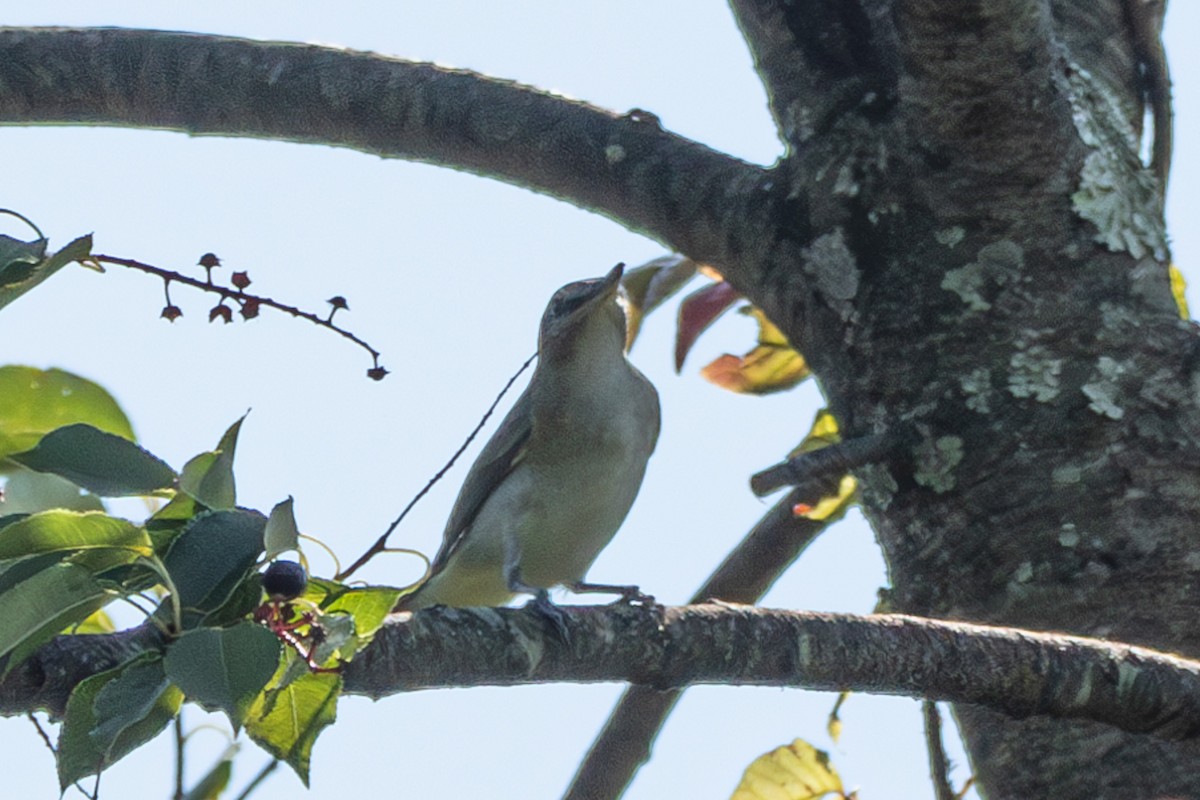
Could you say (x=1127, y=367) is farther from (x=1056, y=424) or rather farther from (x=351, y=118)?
(x=351, y=118)

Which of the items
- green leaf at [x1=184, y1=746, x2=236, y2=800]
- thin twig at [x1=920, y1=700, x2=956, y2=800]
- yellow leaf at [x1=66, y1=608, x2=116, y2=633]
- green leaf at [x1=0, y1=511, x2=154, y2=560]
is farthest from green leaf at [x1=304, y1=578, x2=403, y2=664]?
thin twig at [x1=920, y1=700, x2=956, y2=800]

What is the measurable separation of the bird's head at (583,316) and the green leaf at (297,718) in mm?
2223

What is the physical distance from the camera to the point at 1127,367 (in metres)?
2.54

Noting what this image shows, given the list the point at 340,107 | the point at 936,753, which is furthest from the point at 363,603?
the point at 340,107

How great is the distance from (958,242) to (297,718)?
1.67m

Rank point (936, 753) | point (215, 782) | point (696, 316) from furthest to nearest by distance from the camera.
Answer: point (696, 316) < point (936, 753) < point (215, 782)

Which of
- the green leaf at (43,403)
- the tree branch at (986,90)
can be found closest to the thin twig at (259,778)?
the green leaf at (43,403)

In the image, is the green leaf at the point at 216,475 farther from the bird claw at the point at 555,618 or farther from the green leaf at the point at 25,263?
the bird claw at the point at 555,618

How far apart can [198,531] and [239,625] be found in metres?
0.11

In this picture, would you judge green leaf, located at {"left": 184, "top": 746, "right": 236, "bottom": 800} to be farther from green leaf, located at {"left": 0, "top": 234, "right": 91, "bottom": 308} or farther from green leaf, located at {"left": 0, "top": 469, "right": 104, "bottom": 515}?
green leaf, located at {"left": 0, "top": 234, "right": 91, "bottom": 308}

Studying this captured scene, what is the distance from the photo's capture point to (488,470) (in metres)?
3.63

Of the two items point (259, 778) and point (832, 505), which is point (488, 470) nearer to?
point (832, 505)

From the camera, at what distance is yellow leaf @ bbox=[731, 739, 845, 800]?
271 cm

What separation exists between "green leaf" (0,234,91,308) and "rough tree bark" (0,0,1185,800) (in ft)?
4.95
